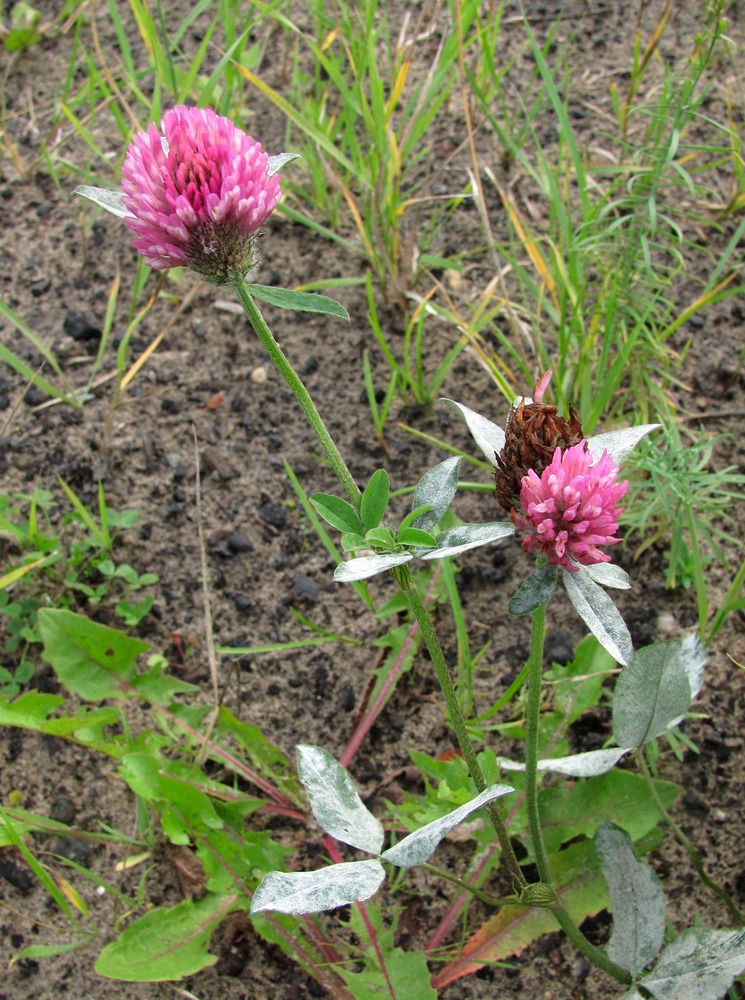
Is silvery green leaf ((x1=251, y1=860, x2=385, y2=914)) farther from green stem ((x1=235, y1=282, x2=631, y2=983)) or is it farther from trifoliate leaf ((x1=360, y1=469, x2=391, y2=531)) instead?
trifoliate leaf ((x1=360, y1=469, x2=391, y2=531))

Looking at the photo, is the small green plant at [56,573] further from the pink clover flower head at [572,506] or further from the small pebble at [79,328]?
the pink clover flower head at [572,506]

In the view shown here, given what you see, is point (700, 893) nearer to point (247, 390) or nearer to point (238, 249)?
point (238, 249)

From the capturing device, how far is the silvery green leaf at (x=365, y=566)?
3.60ft

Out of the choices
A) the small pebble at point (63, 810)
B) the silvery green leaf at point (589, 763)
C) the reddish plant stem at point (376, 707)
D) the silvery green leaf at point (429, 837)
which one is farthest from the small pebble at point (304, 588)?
the silvery green leaf at point (429, 837)

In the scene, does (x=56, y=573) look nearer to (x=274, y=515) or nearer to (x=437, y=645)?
(x=274, y=515)

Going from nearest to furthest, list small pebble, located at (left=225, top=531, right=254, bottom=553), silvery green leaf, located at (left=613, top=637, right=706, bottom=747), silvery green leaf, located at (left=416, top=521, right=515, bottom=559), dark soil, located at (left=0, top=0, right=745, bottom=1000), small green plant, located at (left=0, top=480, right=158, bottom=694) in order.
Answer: silvery green leaf, located at (left=416, top=521, right=515, bottom=559), silvery green leaf, located at (left=613, top=637, right=706, bottom=747), dark soil, located at (left=0, top=0, right=745, bottom=1000), small green plant, located at (left=0, top=480, right=158, bottom=694), small pebble, located at (left=225, top=531, right=254, bottom=553)

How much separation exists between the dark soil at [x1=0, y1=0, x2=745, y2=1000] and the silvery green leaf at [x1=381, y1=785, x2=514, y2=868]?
61cm

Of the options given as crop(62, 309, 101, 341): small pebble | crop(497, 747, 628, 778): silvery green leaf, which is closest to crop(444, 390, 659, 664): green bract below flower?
crop(497, 747, 628, 778): silvery green leaf

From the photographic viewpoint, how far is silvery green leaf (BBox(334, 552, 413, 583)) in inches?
43.3

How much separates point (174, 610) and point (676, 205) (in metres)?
1.66

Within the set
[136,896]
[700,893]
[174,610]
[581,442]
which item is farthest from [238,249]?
[700,893]

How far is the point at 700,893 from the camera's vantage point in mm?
1661

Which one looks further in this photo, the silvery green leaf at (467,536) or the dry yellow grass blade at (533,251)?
the dry yellow grass blade at (533,251)

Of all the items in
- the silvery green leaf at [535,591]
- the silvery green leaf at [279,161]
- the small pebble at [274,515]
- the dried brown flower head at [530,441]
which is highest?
the silvery green leaf at [279,161]
